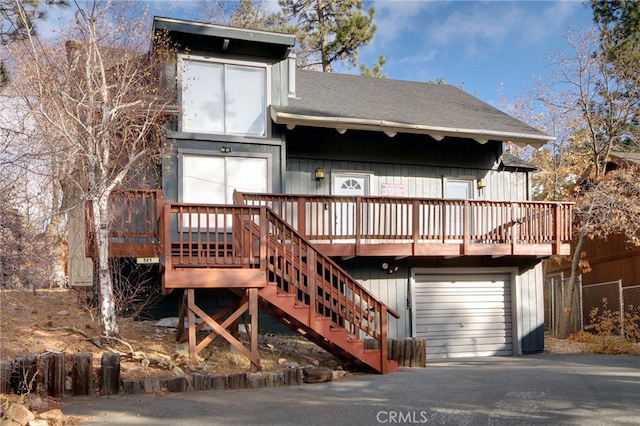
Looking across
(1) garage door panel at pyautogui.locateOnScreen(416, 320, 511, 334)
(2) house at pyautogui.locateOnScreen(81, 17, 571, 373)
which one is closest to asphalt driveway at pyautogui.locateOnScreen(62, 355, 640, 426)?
(2) house at pyautogui.locateOnScreen(81, 17, 571, 373)

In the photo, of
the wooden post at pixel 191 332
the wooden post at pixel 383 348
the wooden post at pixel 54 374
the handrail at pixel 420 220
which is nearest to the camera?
the wooden post at pixel 54 374

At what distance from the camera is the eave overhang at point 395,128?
40.8 ft

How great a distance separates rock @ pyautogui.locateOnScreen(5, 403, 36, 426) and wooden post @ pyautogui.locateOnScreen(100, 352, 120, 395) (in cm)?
146

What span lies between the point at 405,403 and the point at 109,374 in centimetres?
392

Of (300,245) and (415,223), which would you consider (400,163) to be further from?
(300,245)

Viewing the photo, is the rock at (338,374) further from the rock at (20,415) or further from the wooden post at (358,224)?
the rock at (20,415)

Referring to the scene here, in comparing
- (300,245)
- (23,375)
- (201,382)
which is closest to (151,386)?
(201,382)

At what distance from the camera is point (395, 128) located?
42.9 ft

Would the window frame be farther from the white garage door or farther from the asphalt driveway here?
the asphalt driveway

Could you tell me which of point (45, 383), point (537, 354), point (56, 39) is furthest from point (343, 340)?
point (56, 39)

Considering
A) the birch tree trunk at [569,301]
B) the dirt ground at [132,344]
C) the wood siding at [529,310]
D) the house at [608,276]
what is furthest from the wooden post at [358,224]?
the house at [608,276]

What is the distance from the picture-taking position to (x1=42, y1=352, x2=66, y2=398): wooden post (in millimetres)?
7598

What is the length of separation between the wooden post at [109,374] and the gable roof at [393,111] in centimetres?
623

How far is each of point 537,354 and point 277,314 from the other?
720 cm
